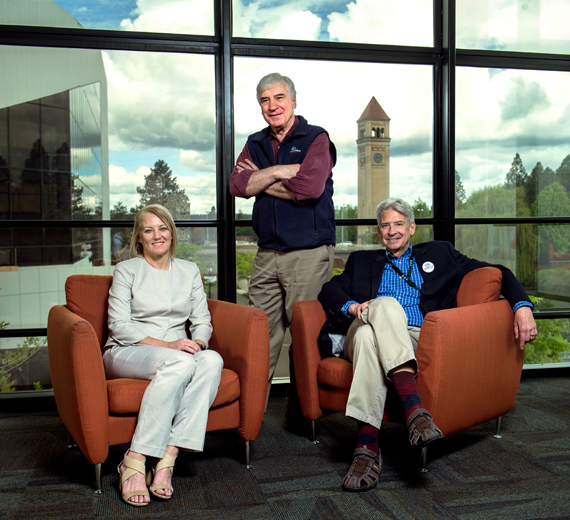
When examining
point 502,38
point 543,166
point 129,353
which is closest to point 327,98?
point 502,38

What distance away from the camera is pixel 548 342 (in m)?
4.02

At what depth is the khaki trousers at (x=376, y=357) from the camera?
220 cm

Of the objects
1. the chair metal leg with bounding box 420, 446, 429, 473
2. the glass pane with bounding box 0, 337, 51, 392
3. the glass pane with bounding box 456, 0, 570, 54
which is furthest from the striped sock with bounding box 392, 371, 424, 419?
the glass pane with bounding box 456, 0, 570, 54

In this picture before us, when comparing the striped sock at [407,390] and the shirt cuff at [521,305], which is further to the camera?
the shirt cuff at [521,305]

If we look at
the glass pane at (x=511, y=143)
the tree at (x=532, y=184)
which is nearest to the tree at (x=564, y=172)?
the glass pane at (x=511, y=143)

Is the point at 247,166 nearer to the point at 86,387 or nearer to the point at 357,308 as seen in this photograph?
the point at 357,308

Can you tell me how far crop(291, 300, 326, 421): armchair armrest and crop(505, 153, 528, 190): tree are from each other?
2.11m

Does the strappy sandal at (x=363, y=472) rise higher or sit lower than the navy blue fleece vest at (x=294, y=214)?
lower

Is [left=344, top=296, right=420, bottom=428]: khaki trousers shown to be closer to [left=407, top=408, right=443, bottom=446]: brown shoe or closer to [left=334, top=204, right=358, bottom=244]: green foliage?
[left=407, top=408, right=443, bottom=446]: brown shoe

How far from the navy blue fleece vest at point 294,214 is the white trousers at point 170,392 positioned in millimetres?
786

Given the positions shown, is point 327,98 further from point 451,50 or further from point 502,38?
point 502,38

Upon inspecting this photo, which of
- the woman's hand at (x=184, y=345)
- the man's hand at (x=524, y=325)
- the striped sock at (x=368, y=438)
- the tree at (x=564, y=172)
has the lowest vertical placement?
the striped sock at (x=368, y=438)

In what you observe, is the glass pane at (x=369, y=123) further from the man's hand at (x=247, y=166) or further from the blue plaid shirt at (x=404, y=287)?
the blue plaid shirt at (x=404, y=287)

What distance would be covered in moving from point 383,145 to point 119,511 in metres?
2.82
